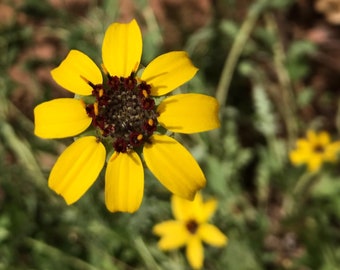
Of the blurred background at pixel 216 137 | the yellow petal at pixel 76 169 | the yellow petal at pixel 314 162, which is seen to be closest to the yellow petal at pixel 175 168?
the yellow petal at pixel 76 169

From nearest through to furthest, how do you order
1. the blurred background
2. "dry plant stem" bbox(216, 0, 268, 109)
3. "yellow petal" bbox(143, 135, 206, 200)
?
"yellow petal" bbox(143, 135, 206, 200) < the blurred background < "dry plant stem" bbox(216, 0, 268, 109)

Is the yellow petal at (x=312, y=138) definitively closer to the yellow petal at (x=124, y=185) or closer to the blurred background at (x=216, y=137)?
the blurred background at (x=216, y=137)

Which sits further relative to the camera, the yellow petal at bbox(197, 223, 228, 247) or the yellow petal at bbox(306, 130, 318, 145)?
the yellow petal at bbox(306, 130, 318, 145)

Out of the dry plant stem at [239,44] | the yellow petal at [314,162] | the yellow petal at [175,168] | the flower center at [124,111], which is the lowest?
the yellow petal at [314,162]

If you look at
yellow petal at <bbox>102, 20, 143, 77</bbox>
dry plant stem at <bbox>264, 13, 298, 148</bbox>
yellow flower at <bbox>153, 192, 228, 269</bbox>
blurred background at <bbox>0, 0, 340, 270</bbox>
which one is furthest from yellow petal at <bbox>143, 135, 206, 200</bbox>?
dry plant stem at <bbox>264, 13, 298, 148</bbox>

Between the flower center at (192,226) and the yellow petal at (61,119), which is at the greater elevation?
the yellow petal at (61,119)

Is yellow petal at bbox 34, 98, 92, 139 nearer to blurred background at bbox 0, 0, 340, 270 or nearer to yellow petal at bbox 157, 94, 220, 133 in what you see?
yellow petal at bbox 157, 94, 220, 133
